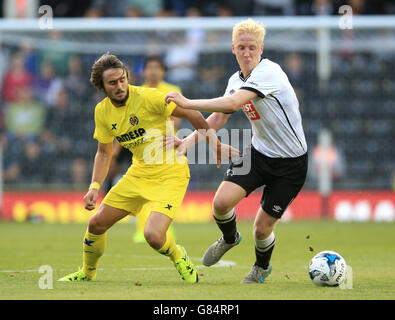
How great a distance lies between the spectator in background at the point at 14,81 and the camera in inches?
733

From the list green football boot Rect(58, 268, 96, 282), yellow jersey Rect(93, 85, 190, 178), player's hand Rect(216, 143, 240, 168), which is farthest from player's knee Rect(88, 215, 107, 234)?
player's hand Rect(216, 143, 240, 168)

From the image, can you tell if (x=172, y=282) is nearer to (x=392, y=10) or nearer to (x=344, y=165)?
(x=344, y=165)

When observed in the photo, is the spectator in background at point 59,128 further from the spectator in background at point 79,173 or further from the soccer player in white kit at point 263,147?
the soccer player in white kit at point 263,147

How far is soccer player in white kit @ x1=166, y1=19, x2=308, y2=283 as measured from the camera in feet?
23.9

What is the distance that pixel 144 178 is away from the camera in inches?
299

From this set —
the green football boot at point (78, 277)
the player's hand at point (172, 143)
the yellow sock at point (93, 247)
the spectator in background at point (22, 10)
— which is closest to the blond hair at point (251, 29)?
the player's hand at point (172, 143)

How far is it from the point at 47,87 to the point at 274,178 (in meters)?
12.0

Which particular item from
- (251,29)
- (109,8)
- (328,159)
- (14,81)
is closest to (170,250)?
(251,29)

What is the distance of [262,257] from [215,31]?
37.5ft

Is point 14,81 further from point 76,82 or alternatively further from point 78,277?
point 78,277

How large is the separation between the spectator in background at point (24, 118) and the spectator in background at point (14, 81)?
8.0 inches

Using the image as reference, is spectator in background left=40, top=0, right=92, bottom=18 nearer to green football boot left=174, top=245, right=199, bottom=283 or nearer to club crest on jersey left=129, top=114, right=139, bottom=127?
club crest on jersey left=129, top=114, right=139, bottom=127

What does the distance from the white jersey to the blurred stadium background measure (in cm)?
962

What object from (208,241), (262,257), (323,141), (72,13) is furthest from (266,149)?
(72,13)
